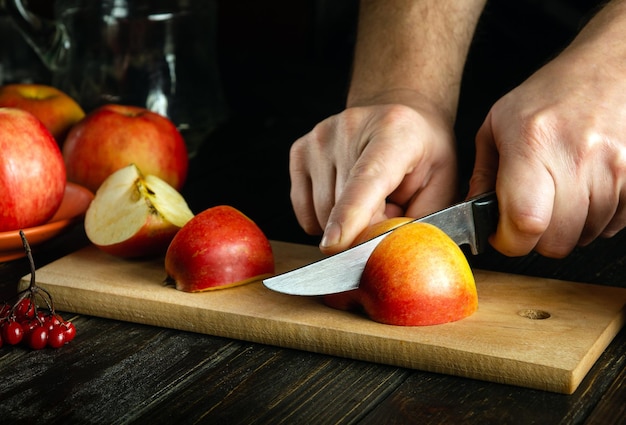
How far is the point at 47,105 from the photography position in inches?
67.6

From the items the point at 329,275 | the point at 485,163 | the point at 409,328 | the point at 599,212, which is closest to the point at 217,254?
the point at 329,275

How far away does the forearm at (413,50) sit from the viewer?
4.65 feet

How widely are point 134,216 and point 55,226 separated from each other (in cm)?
14

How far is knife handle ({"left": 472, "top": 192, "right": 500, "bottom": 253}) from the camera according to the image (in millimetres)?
1136

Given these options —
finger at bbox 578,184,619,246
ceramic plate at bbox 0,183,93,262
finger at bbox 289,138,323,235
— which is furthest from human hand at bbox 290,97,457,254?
ceramic plate at bbox 0,183,93,262

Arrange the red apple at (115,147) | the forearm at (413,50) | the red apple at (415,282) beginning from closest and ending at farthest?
the red apple at (415,282), the forearm at (413,50), the red apple at (115,147)

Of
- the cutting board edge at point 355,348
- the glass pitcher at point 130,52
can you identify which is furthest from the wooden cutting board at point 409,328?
the glass pitcher at point 130,52

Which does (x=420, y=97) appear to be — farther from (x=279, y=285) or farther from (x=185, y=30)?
(x=185, y=30)

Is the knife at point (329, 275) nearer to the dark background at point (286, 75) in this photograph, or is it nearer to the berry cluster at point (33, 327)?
the berry cluster at point (33, 327)

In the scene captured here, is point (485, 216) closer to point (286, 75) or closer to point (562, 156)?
point (562, 156)

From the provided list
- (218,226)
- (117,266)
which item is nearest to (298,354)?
(218,226)

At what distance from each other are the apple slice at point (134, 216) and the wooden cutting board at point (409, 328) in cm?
3

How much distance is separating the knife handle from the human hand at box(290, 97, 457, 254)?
109 mm

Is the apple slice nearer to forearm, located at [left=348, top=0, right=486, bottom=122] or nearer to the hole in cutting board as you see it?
forearm, located at [left=348, top=0, right=486, bottom=122]
